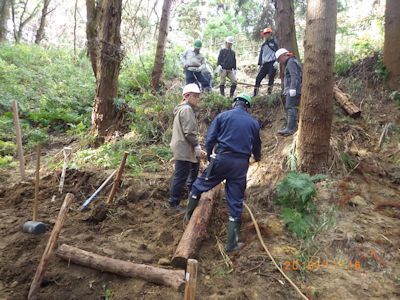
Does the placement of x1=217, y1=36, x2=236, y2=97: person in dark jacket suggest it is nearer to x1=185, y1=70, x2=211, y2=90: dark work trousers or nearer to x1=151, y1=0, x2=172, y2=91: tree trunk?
x1=185, y1=70, x2=211, y2=90: dark work trousers

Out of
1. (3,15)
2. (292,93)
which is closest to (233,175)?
(292,93)

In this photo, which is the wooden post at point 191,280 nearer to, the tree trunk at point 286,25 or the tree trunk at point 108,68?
the tree trunk at point 108,68

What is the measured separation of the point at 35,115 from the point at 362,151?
30.2ft

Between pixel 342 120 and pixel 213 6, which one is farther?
pixel 213 6

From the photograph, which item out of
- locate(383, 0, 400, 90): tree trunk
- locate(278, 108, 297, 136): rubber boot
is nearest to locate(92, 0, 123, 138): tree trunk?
locate(278, 108, 297, 136): rubber boot

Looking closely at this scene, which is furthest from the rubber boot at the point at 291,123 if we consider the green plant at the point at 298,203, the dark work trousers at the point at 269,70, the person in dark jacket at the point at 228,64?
the person in dark jacket at the point at 228,64

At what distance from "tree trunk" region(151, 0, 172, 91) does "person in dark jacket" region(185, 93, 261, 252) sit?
765cm

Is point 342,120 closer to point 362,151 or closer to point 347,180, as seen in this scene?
point 362,151

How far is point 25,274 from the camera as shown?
420cm

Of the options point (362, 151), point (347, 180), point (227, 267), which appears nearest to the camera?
point (227, 267)

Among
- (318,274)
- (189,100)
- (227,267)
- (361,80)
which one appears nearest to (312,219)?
(318,274)

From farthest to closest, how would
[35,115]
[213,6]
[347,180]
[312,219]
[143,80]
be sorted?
[213,6]
[143,80]
[35,115]
[347,180]
[312,219]

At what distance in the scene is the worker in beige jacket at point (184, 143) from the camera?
5.76 m
